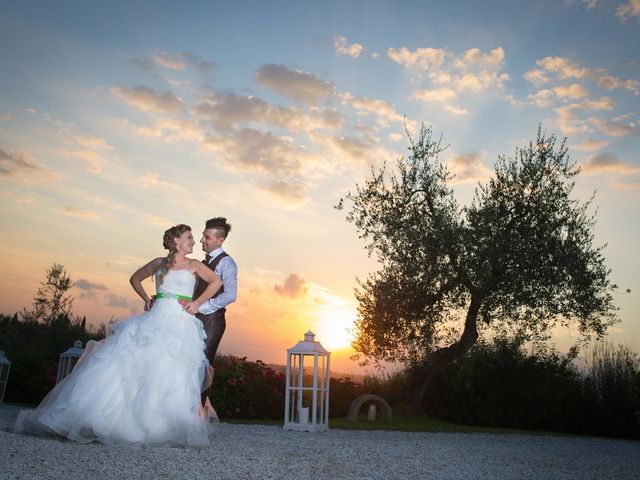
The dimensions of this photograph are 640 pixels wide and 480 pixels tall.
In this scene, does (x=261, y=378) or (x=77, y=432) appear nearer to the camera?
(x=77, y=432)

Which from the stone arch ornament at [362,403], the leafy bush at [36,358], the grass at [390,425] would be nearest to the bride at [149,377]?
the grass at [390,425]

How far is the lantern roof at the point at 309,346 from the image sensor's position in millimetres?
11430

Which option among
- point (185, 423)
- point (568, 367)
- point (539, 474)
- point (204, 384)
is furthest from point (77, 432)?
point (568, 367)

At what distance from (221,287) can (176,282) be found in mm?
825

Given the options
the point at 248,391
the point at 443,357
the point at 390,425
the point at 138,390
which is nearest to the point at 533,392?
the point at 443,357

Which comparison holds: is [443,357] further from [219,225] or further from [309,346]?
[219,225]

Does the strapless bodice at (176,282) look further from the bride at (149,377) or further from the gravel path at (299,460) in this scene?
the gravel path at (299,460)

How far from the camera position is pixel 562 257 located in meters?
17.3

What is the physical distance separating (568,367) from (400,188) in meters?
7.26

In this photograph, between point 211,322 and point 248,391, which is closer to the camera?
point 211,322

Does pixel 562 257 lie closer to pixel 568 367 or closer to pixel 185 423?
pixel 568 367

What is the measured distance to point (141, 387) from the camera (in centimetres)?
718

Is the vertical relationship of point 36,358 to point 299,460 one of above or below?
above

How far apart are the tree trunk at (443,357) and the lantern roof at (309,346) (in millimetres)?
7272
